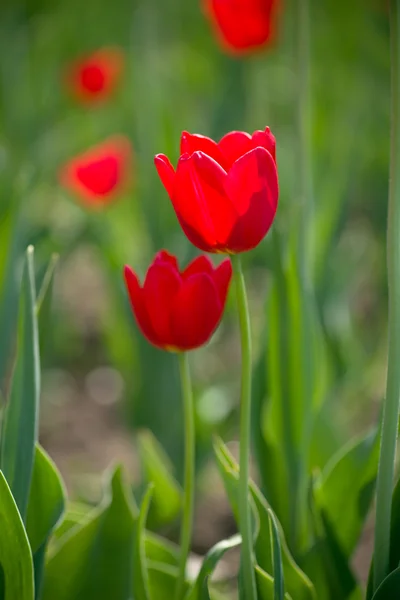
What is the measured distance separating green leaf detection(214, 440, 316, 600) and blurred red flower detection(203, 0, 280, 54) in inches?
39.0

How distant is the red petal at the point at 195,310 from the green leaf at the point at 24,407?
0.13 metres

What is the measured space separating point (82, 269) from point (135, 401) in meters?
1.06

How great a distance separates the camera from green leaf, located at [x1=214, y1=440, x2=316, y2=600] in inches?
28.5

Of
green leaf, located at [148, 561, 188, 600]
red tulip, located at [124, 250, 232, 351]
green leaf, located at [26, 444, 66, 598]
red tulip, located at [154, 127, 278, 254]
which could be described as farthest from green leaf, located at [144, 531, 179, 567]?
red tulip, located at [154, 127, 278, 254]

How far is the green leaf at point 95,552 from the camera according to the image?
811mm

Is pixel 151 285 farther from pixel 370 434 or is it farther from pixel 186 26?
pixel 186 26

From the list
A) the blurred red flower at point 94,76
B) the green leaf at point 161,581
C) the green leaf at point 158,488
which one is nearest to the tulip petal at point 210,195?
the green leaf at point 161,581

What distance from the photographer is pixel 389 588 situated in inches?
24.9

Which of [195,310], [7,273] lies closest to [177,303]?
[195,310]

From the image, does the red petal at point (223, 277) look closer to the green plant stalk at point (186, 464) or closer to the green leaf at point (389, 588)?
the green plant stalk at point (186, 464)

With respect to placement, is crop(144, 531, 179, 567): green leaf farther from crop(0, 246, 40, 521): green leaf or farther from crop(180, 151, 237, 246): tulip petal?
crop(180, 151, 237, 246): tulip petal

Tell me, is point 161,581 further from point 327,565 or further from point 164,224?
point 164,224

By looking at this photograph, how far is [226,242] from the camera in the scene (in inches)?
23.7

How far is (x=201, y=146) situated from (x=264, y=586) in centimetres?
34
